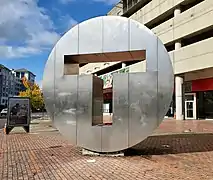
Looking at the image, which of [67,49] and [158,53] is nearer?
[158,53]

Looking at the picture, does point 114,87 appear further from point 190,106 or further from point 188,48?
point 190,106

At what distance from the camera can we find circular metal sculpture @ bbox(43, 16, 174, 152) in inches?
332

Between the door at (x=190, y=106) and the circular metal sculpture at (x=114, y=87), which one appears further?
the door at (x=190, y=106)

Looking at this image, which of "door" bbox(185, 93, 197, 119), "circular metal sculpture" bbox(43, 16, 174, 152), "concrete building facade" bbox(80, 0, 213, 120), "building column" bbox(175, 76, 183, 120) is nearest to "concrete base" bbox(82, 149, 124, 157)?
"circular metal sculpture" bbox(43, 16, 174, 152)

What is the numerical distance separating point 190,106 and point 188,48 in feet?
28.0

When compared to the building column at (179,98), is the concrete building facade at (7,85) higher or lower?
higher

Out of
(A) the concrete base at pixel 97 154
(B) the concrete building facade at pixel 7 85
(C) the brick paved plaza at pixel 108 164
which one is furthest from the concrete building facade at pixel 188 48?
(B) the concrete building facade at pixel 7 85

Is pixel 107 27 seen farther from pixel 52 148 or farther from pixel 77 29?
pixel 52 148

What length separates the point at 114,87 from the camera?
8.70 metres

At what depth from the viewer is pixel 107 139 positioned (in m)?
8.70

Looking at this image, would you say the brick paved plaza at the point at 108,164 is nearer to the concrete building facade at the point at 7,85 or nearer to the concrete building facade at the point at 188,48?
the concrete building facade at the point at 188,48

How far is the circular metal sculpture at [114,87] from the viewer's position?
27.7 feet

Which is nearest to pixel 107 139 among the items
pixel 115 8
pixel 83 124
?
pixel 83 124

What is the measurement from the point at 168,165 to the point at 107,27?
15.4 feet
